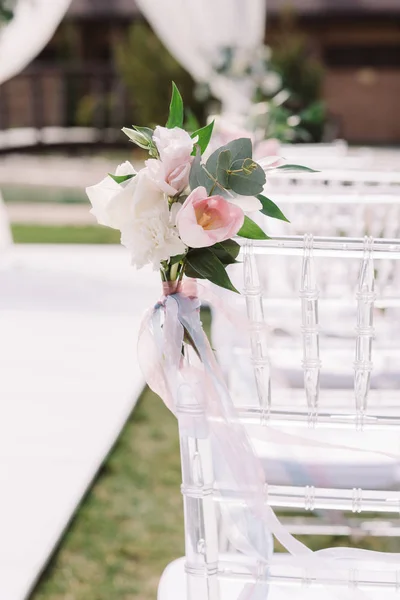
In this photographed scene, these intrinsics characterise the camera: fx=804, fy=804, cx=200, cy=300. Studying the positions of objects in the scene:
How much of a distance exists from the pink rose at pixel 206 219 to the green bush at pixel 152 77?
378 inches

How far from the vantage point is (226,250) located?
2.80 ft

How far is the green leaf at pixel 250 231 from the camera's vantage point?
33.9 inches

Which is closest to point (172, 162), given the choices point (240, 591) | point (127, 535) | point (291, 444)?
point (291, 444)

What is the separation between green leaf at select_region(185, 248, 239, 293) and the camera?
0.84 meters

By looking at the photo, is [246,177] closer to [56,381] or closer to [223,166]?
[223,166]

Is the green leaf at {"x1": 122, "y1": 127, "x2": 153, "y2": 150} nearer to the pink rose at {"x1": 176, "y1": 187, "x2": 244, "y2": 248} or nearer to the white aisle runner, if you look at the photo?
the pink rose at {"x1": 176, "y1": 187, "x2": 244, "y2": 248}

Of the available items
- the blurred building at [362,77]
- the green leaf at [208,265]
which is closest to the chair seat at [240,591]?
the green leaf at [208,265]

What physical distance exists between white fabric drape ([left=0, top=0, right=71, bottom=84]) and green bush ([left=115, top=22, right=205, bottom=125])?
5.49m

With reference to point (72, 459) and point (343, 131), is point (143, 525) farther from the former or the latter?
point (343, 131)

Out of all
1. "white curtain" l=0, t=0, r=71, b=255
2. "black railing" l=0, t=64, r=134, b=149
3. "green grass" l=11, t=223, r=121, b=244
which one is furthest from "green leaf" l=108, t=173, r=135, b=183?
"black railing" l=0, t=64, r=134, b=149

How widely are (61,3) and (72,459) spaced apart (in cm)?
325

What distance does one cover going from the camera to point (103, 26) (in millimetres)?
14375

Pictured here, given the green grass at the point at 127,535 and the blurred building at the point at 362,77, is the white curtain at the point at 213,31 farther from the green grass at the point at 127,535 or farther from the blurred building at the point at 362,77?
the blurred building at the point at 362,77

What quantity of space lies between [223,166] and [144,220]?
10 cm
